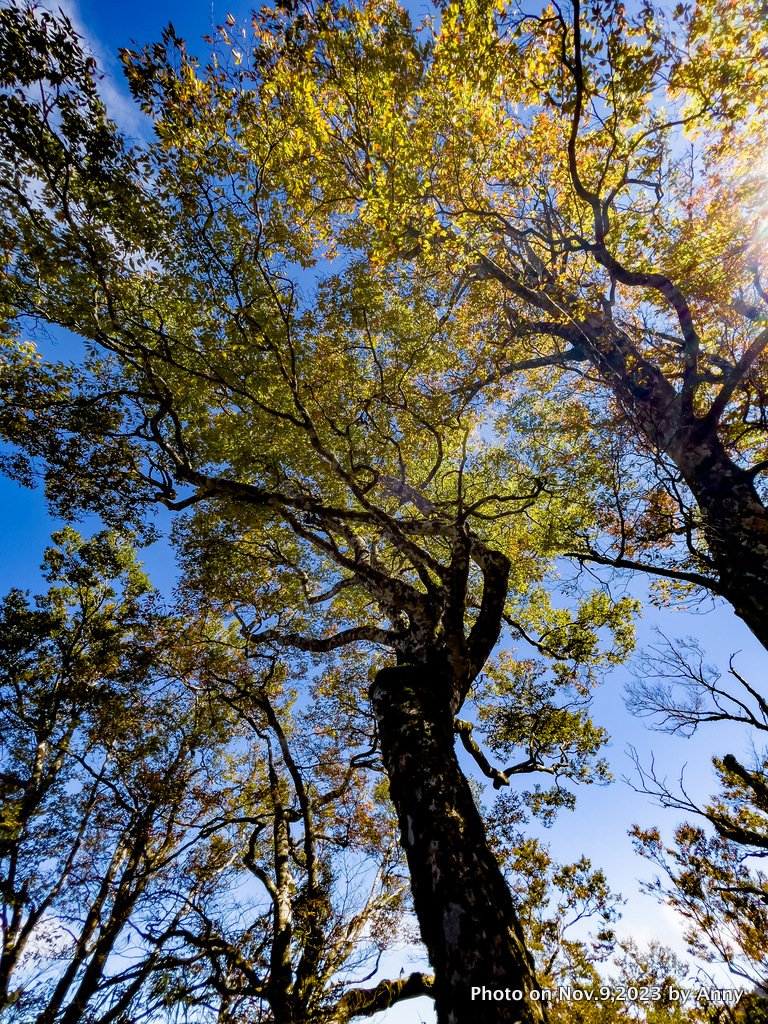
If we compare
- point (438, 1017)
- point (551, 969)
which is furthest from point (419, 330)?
point (551, 969)

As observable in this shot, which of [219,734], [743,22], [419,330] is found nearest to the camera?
[743,22]

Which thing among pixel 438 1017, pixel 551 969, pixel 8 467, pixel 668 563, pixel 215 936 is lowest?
pixel 551 969

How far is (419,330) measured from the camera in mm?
8141

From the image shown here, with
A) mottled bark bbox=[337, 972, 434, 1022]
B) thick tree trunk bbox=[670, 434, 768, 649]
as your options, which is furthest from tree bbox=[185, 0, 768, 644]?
mottled bark bbox=[337, 972, 434, 1022]

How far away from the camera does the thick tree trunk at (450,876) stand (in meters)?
2.55

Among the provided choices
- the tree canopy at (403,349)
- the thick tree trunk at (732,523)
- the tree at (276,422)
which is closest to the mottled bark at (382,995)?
the tree canopy at (403,349)

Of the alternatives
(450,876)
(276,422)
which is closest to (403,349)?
(276,422)

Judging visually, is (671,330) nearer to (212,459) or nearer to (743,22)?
(743,22)

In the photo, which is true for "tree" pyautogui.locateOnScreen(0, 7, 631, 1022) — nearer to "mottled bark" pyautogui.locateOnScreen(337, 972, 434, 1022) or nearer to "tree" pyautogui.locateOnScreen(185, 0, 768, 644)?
"tree" pyautogui.locateOnScreen(185, 0, 768, 644)

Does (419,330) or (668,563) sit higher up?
(419,330)

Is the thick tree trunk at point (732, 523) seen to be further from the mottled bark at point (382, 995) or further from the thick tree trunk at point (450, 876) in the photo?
the mottled bark at point (382, 995)

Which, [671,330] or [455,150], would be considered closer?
[455,150]

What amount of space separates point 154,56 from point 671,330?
11432 millimetres

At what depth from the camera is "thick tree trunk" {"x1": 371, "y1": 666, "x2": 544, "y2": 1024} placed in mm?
2555
